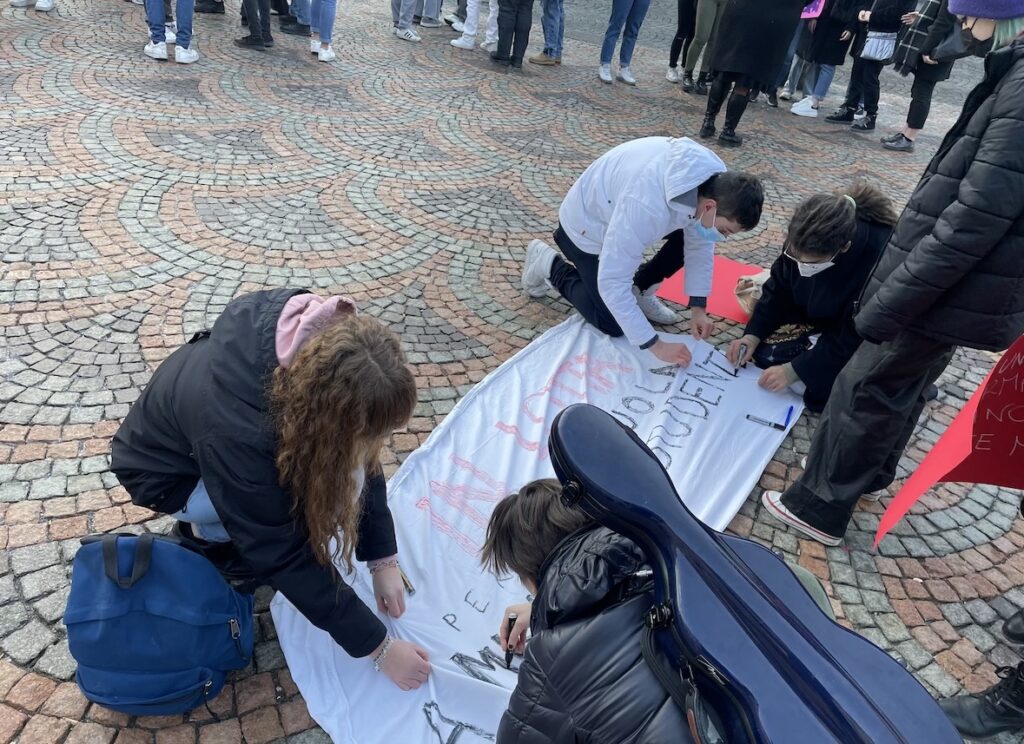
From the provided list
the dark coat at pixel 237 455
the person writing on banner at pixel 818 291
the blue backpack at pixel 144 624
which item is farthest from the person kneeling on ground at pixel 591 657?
the person writing on banner at pixel 818 291

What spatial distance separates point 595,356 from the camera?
3.87 meters

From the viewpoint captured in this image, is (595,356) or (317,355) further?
(595,356)

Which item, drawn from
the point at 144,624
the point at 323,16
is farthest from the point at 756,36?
the point at 144,624

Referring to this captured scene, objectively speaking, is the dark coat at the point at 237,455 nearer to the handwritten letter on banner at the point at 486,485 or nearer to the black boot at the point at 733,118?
the handwritten letter on banner at the point at 486,485

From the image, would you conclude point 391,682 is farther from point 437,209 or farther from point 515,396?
point 437,209

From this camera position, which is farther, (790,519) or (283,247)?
(283,247)

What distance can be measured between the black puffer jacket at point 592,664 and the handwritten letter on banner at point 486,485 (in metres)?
0.67

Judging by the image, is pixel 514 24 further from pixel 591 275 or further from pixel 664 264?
pixel 591 275

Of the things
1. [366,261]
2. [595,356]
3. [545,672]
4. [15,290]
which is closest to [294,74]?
[366,261]

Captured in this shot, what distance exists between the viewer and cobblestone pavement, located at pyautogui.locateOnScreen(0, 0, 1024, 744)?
255 cm

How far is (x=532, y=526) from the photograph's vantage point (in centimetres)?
181

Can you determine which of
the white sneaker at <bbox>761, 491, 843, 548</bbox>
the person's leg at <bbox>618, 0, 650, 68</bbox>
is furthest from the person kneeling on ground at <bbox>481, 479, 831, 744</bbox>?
the person's leg at <bbox>618, 0, 650, 68</bbox>

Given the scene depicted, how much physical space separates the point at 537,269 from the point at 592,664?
3.16 metres

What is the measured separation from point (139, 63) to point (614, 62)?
20.4 ft
